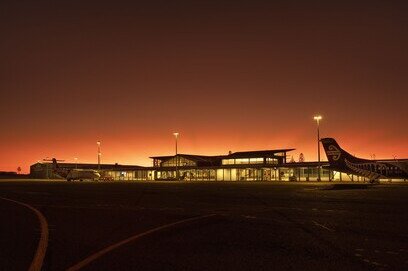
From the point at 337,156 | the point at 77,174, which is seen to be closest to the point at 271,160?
the point at 77,174

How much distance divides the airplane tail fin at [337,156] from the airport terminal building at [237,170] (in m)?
22.5

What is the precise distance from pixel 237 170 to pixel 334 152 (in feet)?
139

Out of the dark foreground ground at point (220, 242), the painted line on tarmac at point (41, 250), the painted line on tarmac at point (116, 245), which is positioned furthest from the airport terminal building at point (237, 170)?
the painted line on tarmac at point (41, 250)

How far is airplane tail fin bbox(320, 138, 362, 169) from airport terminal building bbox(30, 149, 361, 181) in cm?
2249

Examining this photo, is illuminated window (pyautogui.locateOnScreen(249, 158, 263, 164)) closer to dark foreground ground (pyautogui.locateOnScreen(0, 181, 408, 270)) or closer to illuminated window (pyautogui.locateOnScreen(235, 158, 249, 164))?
illuminated window (pyautogui.locateOnScreen(235, 158, 249, 164))

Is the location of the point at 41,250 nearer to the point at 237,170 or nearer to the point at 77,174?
the point at 237,170

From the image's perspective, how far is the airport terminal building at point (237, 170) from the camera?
80.2 meters

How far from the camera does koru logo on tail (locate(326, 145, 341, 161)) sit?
5162cm

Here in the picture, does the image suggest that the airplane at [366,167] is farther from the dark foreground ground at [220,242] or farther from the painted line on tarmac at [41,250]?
the painted line on tarmac at [41,250]

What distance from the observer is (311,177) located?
8050 centimetres

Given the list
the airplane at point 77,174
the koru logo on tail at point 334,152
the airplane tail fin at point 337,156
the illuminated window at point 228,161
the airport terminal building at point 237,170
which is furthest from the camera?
the illuminated window at point 228,161

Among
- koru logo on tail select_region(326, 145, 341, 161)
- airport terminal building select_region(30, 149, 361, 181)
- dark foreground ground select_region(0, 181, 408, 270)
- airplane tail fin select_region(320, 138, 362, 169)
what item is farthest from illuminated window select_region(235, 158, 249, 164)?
dark foreground ground select_region(0, 181, 408, 270)

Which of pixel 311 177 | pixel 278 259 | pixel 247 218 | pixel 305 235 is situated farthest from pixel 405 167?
pixel 278 259

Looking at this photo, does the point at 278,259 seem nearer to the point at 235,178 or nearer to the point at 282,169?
the point at 282,169
